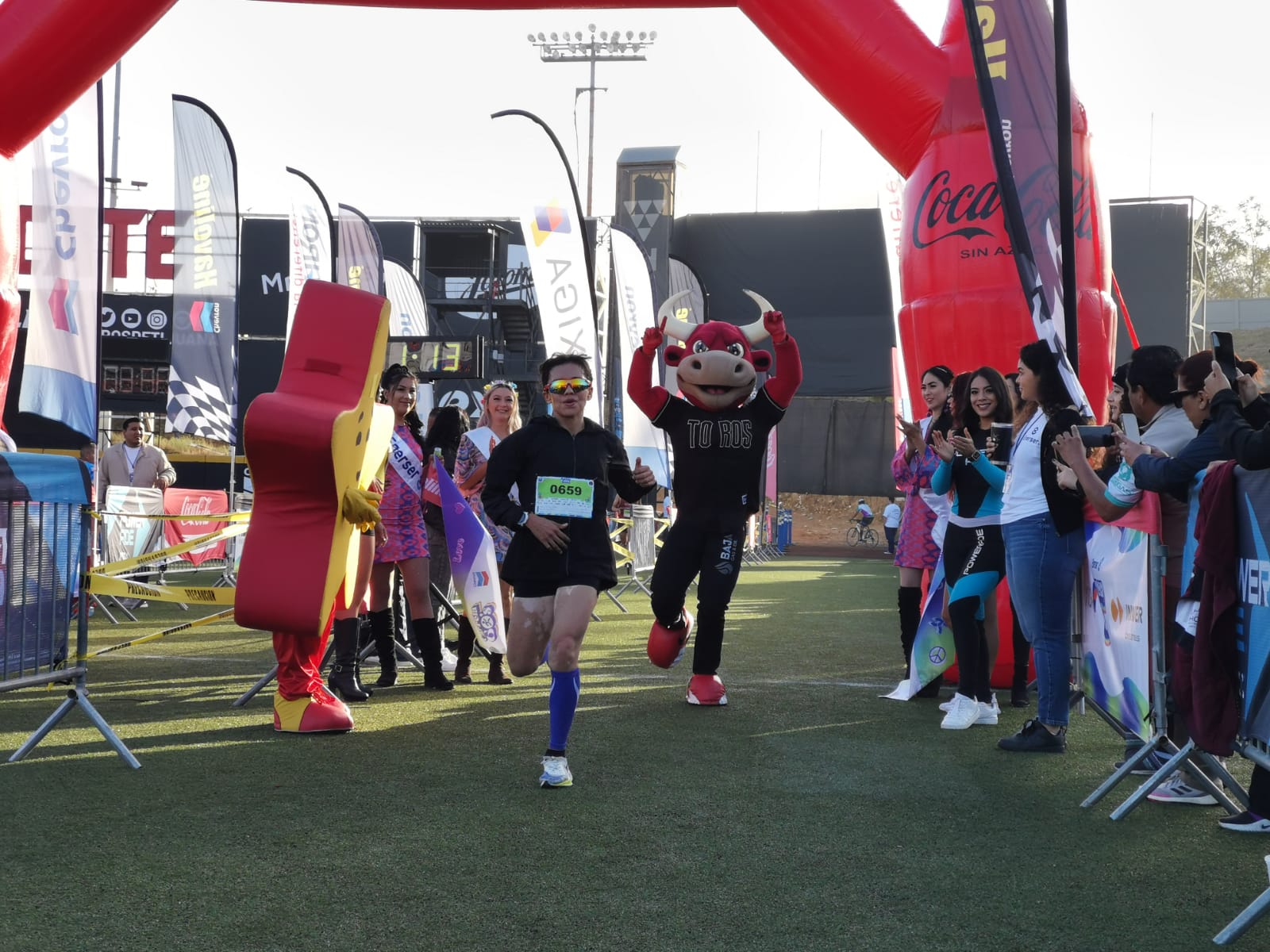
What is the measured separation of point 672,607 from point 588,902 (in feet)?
11.2

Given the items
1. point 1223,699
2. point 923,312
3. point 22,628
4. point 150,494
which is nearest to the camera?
point 1223,699

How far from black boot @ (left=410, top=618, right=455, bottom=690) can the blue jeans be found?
10.8 ft

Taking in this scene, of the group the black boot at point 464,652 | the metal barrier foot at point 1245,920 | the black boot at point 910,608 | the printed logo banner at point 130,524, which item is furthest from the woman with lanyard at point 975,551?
the printed logo banner at point 130,524

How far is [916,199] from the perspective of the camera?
7773 millimetres

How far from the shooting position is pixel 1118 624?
472cm

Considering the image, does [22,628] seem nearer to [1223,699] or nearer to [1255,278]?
[1223,699]

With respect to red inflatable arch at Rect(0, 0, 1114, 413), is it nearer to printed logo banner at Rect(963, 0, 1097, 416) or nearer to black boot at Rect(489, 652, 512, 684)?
printed logo banner at Rect(963, 0, 1097, 416)

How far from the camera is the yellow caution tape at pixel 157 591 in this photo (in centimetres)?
530

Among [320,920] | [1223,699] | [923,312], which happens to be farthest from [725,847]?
[923,312]

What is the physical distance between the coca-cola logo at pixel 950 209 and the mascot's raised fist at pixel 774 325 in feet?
6.06

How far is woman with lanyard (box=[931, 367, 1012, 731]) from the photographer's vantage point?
20.2ft

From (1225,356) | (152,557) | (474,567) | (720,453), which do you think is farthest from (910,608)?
(152,557)

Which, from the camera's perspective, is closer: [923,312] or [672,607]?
[672,607]

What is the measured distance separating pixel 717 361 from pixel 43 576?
10.9 feet
